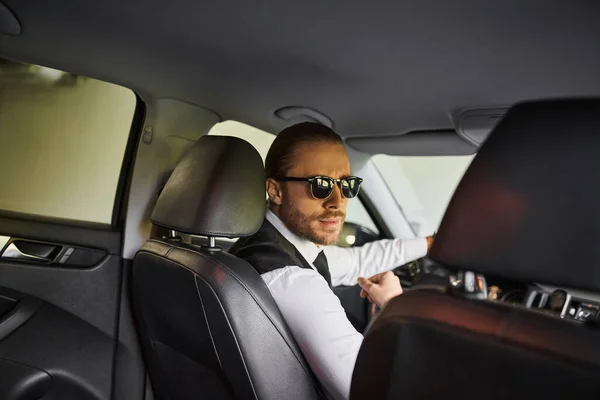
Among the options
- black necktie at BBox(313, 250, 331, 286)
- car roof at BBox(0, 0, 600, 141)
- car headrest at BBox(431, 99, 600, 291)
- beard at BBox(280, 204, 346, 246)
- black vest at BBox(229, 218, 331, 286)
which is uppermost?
car roof at BBox(0, 0, 600, 141)

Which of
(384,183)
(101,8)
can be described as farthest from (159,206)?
(384,183)

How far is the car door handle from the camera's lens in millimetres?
2434

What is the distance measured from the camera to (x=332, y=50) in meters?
1.95

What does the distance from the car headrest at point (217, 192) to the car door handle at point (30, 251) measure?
0.80m

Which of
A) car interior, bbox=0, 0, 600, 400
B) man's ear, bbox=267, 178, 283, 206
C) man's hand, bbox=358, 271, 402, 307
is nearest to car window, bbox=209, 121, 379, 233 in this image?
car interior, bbox=0, 0, 600, 400

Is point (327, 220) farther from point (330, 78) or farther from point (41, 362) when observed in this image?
point (41, 362)

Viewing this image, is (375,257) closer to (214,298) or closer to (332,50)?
(332,50)

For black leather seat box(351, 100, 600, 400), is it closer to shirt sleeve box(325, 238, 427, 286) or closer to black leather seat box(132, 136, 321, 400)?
black leather seat box(132, 136, 321, 400)

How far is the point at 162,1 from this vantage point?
1703 mm

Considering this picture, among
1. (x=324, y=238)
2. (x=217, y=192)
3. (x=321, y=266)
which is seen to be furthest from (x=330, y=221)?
(x=217, y=192)

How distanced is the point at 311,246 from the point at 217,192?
51 cm

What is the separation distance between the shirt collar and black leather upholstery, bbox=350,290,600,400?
40.5 inches

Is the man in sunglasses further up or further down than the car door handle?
further up

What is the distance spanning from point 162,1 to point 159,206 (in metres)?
0.69
